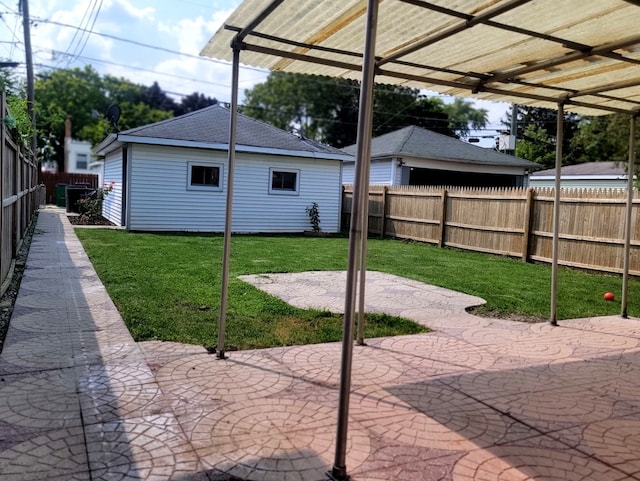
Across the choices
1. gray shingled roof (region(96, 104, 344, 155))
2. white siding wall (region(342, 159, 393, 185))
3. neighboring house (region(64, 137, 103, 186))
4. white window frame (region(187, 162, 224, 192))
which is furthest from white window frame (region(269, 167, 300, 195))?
neighboring house (region(64, 137, 103, 186))

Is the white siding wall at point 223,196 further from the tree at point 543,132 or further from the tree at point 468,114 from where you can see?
the tree at point 468,114

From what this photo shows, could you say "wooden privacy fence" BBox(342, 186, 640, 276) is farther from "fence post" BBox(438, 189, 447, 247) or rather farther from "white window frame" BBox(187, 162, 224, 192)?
"white window frame" BBox(187, 162, 224, 192)

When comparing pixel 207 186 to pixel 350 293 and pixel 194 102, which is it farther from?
pixel 194 102

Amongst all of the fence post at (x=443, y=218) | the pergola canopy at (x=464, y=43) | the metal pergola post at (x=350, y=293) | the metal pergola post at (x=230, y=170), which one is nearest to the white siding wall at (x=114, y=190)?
the fence post at (x=443, y=218)

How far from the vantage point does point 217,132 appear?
1655 cm

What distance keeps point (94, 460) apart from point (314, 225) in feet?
50.4

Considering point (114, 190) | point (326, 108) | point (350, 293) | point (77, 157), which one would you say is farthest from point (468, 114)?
point (350, 293)

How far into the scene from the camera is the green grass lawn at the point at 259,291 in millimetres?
4980

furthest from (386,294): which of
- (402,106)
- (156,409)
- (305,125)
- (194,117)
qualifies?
(305,125)

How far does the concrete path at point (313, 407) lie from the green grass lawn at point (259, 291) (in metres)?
0.39

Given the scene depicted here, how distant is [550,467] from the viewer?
2564 mm

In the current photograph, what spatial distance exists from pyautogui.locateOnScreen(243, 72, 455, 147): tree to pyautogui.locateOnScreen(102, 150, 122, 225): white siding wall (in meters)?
26.0

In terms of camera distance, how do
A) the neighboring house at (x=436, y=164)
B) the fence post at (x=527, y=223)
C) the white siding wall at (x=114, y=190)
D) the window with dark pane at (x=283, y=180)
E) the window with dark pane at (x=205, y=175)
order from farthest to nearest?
1. the neighboring house at (x=436, y=164)
2. the white siding wall at (x=114, y=190)
3. the window with dark pane at (x=283, y=180)
4. the window with dark pane at (x=205, y=175)
5. the fence post at (x=527, y=223)

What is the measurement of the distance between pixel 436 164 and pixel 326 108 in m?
26.8
